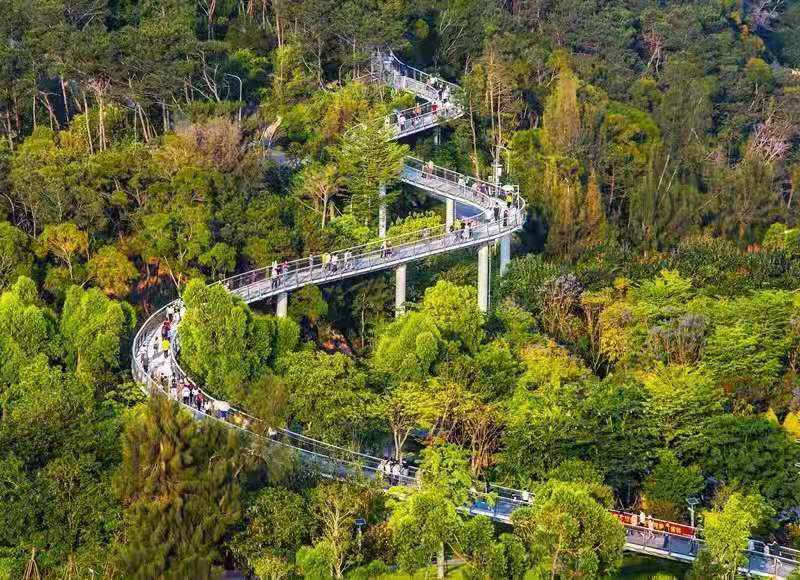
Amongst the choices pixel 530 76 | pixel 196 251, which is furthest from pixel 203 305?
pixel 530 76

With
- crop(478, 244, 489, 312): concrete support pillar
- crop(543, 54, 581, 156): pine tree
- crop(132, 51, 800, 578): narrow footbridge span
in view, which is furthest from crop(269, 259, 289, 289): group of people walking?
crop(543, 54, 581, 156): pine tree

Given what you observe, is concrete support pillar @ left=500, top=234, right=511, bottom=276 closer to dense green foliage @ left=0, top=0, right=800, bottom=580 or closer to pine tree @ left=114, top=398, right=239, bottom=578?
dense green foliage @ left=0, top=0, right=800, bottom=580

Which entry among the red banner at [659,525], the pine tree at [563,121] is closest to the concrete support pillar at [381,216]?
the pine tree at [563,121]

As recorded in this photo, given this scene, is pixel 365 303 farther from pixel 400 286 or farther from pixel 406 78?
pixel 406 78

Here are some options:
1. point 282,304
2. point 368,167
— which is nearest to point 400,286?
point 368,167

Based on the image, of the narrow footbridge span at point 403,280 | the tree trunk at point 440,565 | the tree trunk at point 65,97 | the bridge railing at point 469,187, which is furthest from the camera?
the tree trunk at point 65,97

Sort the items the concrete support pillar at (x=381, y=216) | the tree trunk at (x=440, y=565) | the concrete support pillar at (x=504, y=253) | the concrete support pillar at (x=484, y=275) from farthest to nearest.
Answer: the concrete support pillar at (x=504, y=253), the concrete support pillar at (x=381, y=216), the concrete support pillar at (x=484, y=275), the tree trunk at (x=440, y=565)

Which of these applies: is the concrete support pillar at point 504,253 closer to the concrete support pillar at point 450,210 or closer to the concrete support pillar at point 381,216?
the concrete support pillar at point 450,210
